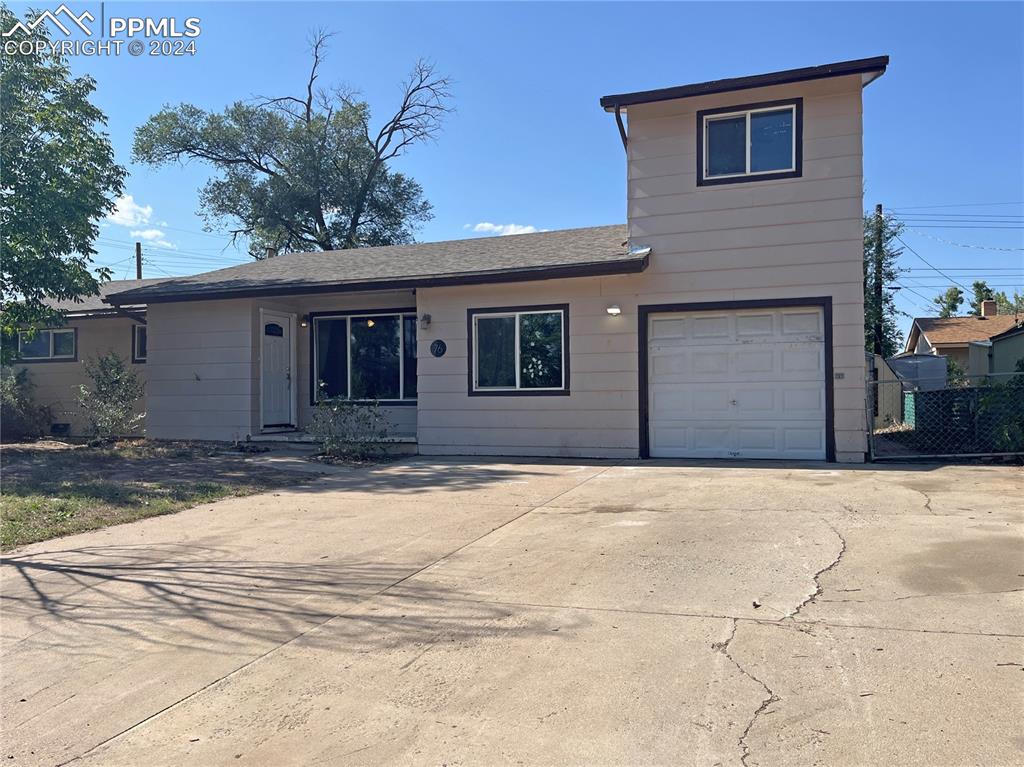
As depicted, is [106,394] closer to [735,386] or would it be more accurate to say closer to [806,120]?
[735,386]

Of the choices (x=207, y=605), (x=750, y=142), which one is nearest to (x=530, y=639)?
(x=207, y=605)

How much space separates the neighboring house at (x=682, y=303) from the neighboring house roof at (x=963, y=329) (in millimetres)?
21723

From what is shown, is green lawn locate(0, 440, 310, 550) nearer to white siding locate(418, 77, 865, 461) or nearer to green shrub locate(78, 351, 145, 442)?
green shrub locate(78, 351, 145, 442)

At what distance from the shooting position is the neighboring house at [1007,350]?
54.6 ft

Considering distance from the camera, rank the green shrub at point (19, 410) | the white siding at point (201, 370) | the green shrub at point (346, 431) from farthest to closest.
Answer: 1. the green shrub at point (19, 410)
2. the white siding at point (201, 370)
3. the green shrub at point (346, 431)

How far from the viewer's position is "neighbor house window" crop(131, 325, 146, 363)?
53.6ft

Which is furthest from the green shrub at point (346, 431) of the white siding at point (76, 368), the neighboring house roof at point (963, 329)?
the neighboring house roof at point (963, 329)

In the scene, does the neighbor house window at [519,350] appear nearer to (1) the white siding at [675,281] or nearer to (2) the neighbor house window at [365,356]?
(1) the white siding at [675,281]

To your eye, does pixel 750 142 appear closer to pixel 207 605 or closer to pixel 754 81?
pixel 754 81

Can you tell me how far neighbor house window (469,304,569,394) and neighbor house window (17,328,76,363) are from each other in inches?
422

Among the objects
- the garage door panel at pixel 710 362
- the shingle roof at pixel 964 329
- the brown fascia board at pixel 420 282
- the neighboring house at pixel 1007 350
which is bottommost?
the garage door panel at pixel 710 362

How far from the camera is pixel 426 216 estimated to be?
3222 centimetres

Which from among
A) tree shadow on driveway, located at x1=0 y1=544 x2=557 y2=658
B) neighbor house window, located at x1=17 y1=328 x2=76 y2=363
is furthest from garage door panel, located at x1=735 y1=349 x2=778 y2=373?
neighbor house window, located at x1=17 y1=328 x2=76 y2=363

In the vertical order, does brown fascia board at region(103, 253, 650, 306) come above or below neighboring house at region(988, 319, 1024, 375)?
above
